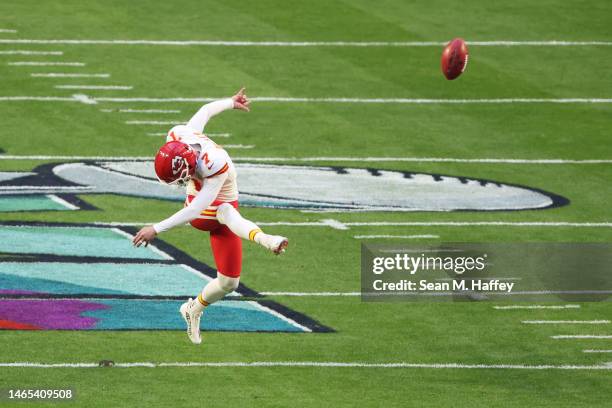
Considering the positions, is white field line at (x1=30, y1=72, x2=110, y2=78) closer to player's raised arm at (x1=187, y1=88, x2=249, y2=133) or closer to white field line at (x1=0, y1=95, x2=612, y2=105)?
white field line at (x1=0, y1=95, x2=612, y2=105)

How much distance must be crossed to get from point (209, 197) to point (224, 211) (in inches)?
13.3

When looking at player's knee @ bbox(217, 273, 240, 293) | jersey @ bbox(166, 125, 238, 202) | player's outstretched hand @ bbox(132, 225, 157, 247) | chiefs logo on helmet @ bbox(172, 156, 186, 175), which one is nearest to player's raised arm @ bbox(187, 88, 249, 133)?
jersey @ bbox(166, 125, 238, 202)

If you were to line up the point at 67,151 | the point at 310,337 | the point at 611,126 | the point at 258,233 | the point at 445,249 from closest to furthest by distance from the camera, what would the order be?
the point at 258,233 → the point at 310,337 → the point at 445,249 → the point at 67,151 → the point at 611,126


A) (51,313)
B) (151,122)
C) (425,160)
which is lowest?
(51,313)

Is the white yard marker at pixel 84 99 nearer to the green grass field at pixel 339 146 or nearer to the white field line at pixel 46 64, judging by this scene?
the green grass field at pixel 339 146

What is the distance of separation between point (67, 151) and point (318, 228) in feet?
14.9

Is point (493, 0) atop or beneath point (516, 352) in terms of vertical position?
atop

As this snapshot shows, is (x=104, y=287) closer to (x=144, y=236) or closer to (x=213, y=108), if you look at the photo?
(x=213, y=108)

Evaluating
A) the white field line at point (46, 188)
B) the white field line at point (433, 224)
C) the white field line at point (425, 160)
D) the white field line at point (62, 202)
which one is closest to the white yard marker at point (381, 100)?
the white field line at point (425, 160)

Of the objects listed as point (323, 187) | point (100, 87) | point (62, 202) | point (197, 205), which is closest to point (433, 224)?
point (323, 187)

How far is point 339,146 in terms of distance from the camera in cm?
2409

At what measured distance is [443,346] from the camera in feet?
56.1

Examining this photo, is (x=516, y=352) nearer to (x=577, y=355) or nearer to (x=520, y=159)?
(x=577, y=355)

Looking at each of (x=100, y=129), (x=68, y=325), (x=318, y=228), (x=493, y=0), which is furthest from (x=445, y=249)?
(x=493, y=0)
